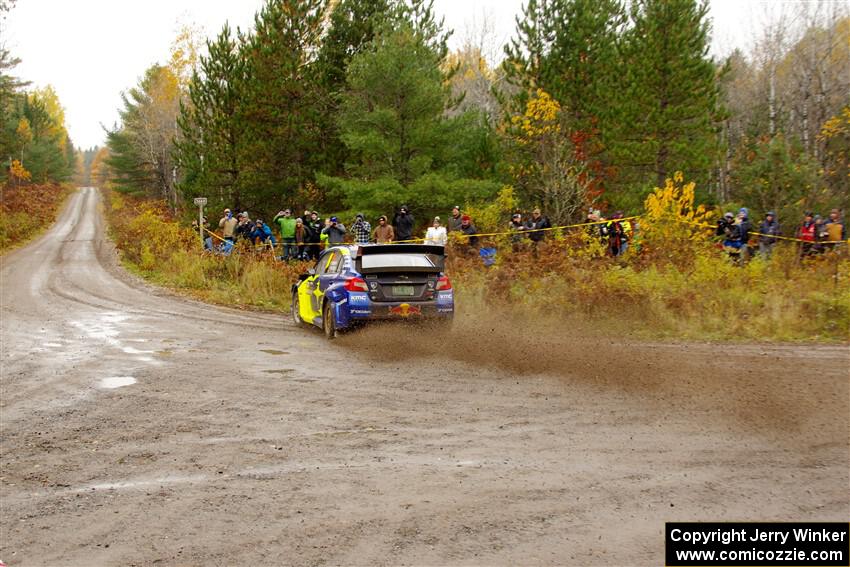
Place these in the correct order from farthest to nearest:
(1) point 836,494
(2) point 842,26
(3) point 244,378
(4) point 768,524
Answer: (2) point 842,26, (3) point 244,378, (1) point 836,494, (4) point 768,524

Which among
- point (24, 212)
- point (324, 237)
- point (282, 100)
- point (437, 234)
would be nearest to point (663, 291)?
point (437, 234)

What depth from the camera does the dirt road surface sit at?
4453 mm

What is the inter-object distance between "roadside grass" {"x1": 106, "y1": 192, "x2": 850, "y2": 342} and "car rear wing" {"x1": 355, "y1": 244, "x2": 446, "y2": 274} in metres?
2.08

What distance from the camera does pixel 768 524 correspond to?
435cm

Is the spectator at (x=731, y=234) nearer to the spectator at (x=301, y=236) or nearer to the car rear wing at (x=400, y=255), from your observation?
the car rear wing at (x=400, y=255)

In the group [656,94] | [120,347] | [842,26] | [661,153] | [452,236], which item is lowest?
[120,347]

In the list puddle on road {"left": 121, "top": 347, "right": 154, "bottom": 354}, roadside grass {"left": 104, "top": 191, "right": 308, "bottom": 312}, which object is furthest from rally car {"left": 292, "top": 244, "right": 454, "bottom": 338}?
roadside grass {"left": 104, "top": 191, "right": 308, "bottom": 312}

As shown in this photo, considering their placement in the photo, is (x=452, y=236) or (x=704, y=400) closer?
(x=704, y=400)

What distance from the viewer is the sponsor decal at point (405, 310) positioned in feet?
38.2

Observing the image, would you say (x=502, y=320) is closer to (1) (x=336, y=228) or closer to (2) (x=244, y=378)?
(2) (x=244, y=378)

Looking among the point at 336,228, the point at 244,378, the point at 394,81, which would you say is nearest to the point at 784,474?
the point at 244,378

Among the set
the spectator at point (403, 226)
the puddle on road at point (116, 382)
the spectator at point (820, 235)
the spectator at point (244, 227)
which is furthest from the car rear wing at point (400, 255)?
the spectator at point (244, 227)

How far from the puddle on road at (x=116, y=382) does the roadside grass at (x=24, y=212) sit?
3501 centimetres

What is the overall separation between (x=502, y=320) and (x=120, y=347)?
6480mm
